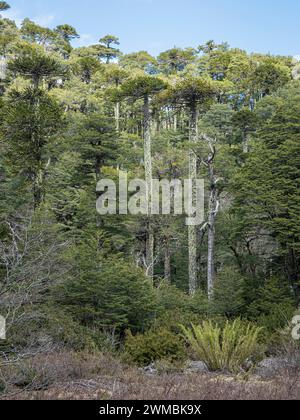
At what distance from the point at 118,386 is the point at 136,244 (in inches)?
855

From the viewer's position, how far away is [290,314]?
1323cm

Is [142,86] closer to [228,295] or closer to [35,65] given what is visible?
[35,65]

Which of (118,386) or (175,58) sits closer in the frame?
Answer: (118,386)

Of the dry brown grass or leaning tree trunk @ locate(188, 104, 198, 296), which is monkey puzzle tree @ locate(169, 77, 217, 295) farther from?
the dry brown grass

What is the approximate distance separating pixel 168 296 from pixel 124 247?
6.93m

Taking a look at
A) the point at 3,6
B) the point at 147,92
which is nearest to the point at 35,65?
the point at 147,92

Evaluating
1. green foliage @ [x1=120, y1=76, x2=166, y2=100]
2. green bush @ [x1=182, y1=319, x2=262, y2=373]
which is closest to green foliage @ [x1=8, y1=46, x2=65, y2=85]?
green foliage @ [x1=120, y1=76, x2=166, y2=100]

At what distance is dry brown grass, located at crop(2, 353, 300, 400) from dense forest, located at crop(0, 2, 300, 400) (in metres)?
0.21

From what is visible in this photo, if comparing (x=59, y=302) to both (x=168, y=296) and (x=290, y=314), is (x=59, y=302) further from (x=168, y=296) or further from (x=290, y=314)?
(x=290, y=314)

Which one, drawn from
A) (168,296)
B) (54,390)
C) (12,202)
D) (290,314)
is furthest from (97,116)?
(54,390)

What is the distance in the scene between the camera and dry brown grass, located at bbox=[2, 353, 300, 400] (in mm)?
5105

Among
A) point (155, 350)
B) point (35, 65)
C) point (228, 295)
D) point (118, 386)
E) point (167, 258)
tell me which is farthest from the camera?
point (167, 258)

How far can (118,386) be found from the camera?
5.91 m

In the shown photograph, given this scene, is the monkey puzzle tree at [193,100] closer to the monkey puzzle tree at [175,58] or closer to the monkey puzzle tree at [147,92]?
the monkey puzzle tree at [147,92]
